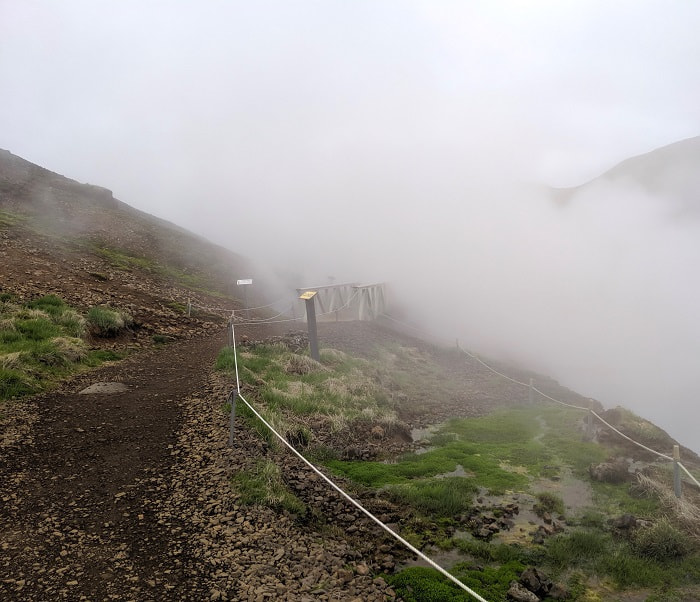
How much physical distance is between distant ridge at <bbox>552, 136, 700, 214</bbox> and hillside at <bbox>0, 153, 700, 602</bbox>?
228 feet

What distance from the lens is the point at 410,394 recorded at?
14398 millimetres

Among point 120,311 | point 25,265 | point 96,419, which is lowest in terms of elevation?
point 96,419

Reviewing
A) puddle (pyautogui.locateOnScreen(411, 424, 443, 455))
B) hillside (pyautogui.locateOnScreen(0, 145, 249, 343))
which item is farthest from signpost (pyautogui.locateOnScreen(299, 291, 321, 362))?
hillside (pyautogui.locateOnScreen(0, 145, 249, 343))

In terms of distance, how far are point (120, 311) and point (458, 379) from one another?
11495 mm

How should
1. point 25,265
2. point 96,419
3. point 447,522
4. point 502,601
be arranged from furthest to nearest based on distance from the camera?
1. point 25,265
2. point 96,419
3. point 447,522
4. point 502,601

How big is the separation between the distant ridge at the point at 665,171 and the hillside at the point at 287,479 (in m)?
69.4

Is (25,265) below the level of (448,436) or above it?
above

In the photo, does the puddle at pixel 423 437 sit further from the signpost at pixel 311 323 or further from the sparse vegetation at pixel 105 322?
the sparse vegetation at pixel 105 322

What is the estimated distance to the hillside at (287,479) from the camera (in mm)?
5117

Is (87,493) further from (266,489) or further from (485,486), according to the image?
(485,486)

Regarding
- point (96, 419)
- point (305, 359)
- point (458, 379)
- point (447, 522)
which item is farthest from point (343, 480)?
point (458, 379)

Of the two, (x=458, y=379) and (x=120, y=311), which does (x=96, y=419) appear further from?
(x=458, y=379)

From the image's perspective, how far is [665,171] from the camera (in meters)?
101

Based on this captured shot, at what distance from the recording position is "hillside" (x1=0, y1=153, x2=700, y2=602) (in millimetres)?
5117
